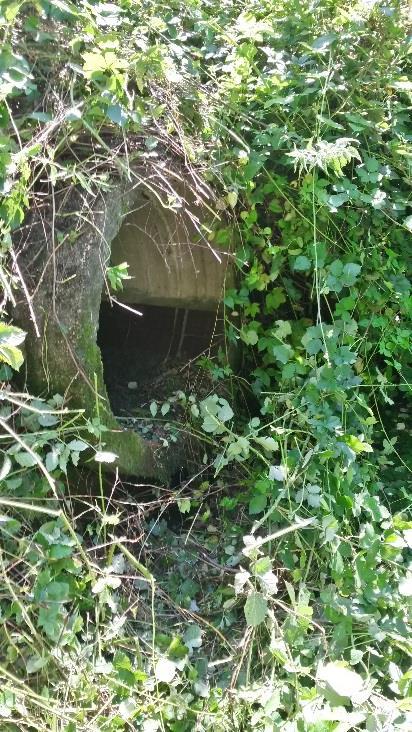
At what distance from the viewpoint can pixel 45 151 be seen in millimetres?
1946

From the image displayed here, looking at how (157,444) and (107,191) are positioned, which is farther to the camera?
(157,444)

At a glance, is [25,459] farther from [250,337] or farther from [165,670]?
[250,337]

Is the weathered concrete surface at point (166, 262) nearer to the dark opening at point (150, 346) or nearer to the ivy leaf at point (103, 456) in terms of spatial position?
the dark opening at point (150, 346)

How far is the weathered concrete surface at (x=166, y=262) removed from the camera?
8.64 feet

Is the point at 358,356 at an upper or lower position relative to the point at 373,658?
upper

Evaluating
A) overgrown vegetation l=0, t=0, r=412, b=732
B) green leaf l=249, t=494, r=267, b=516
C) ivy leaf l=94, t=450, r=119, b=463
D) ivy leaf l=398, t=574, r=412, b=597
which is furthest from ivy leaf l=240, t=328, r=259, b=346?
ivy leaf l=398, t=574, r=412, b=597

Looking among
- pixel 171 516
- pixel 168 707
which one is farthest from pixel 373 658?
pixel 171 516

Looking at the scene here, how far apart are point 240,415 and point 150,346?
52cm

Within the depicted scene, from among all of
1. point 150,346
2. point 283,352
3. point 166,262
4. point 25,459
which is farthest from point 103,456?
point 150,346

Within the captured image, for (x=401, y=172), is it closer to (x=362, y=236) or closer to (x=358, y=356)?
(x=362, y=236)

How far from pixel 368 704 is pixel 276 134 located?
1688 mm

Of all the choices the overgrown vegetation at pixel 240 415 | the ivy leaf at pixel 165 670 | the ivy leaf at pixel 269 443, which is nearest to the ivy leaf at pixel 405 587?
the overgrown vegetation at pixel 240 415

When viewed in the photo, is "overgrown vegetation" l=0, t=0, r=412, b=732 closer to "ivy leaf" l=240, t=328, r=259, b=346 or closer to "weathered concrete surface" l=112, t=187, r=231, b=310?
"ivy leaf" l=240, t=328, r=259, b=346

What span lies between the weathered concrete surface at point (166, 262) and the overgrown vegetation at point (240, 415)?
12cm
